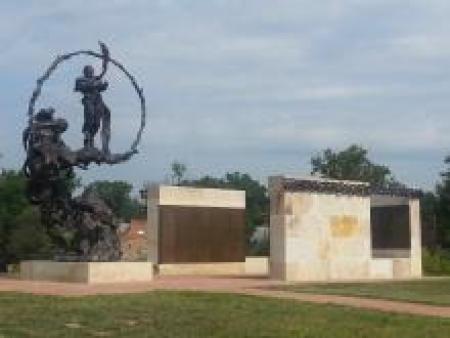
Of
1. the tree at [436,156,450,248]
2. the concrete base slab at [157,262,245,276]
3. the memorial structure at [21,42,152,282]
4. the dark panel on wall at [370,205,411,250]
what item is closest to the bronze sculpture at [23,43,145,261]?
the memorial structure at [21,42,152,282]

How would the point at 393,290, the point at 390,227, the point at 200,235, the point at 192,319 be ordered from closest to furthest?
the point at 192,319 < the point at 393,290 < the point at 390,227 < the point at 200,235

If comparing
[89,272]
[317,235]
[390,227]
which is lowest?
[89,272]

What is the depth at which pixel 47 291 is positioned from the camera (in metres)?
19.4

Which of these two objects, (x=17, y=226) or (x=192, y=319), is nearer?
(x=192, y=319)

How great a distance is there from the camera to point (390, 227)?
34.4 meters

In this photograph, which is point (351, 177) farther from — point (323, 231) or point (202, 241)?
point (323, 231)

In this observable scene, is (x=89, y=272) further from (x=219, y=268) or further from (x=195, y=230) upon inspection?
(x=219, y=268)

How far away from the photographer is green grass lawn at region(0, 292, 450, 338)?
1330cm

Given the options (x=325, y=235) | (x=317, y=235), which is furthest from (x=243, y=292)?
(x=325, y=235)

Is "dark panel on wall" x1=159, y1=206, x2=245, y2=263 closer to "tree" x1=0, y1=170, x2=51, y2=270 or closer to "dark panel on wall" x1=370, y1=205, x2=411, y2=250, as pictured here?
"dark panel on wall" x1=370, y1=205, x2=411, y2=250

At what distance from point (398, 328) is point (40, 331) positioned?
5.52m

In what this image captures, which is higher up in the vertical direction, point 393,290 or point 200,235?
point 200,235

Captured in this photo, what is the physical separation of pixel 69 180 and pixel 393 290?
854 cm

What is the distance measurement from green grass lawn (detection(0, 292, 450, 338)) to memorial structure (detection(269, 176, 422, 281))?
8.78m
